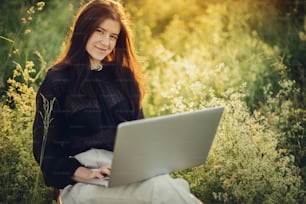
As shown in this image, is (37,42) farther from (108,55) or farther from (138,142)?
(138,142)

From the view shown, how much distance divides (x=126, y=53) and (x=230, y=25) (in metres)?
1.37

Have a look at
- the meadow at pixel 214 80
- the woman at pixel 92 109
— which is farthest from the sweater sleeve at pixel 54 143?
the meadow at pixel 214 80

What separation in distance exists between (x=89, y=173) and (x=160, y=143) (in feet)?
1.00

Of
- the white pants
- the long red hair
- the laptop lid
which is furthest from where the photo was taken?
the long red hair

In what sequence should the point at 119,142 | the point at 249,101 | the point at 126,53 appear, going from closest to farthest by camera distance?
the point at 119,142, the point at 126,53, the point at 249,101

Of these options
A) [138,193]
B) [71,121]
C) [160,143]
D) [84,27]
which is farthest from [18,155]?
[160,143]

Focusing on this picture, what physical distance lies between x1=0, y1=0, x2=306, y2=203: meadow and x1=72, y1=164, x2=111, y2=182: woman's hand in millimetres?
652

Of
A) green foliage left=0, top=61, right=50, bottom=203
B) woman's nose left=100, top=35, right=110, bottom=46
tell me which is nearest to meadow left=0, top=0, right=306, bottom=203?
green foliage left=0, top=61, right=50, bottom=203

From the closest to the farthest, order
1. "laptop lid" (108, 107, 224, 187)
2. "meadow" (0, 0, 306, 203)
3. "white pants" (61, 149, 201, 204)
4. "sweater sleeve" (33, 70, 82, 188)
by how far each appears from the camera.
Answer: "laptop lid" (108, 107, 224, 187), "white pants" (61, 149, 201, 204), "sweater sleeve" (33, 70, 82, 188), "meadow" (0, 0, 306, 203)

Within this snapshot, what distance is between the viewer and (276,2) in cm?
383

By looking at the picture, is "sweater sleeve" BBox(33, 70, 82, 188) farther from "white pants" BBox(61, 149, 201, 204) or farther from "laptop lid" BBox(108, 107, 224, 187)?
"laptop lid" BBox(108, 107, 224, 187)

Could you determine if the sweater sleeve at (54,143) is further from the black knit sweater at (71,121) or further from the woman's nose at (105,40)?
the woman's nose at (105,40)

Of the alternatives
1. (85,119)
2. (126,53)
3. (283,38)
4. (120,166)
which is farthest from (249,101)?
(120,166)

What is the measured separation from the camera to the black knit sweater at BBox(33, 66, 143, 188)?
2336 mm
